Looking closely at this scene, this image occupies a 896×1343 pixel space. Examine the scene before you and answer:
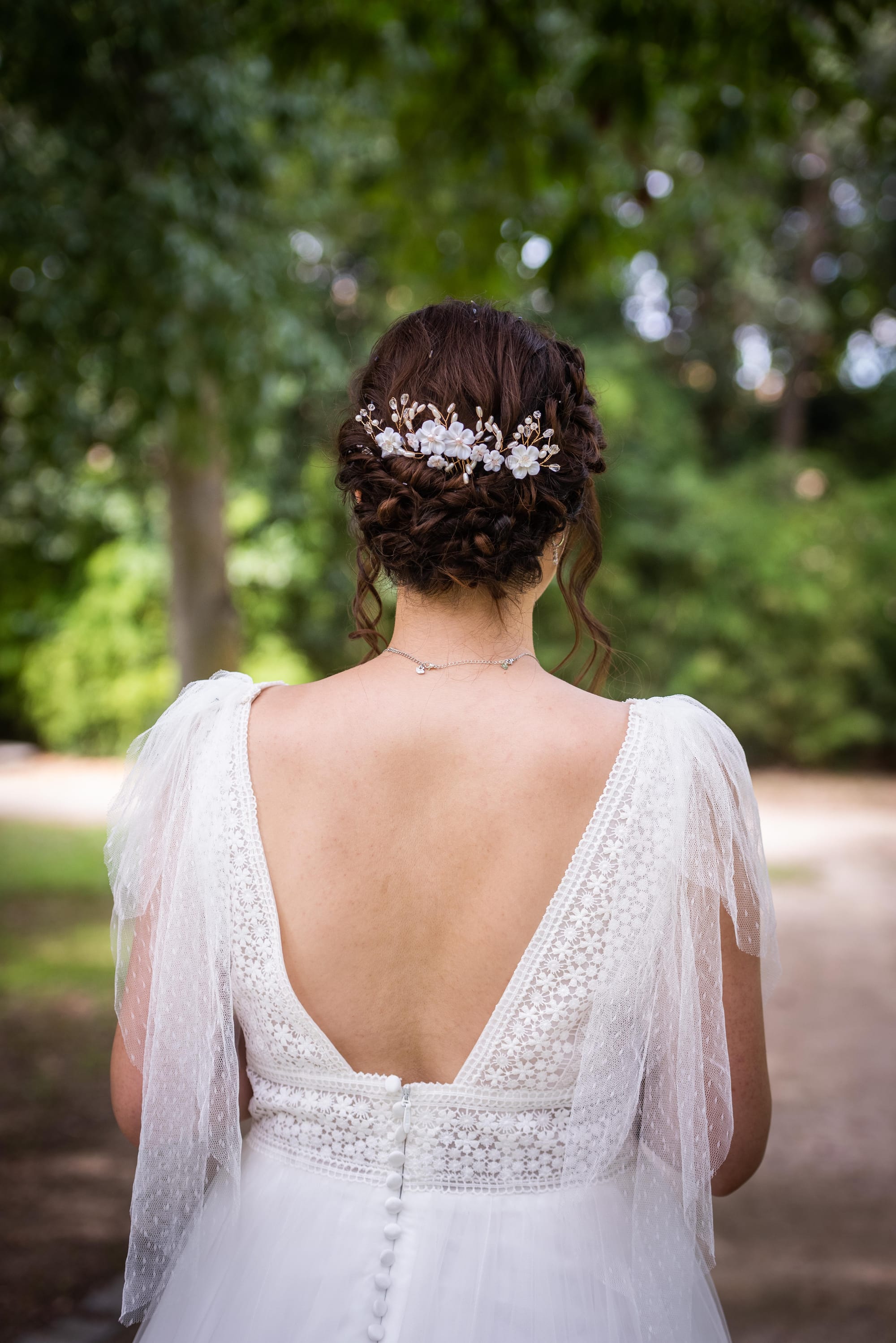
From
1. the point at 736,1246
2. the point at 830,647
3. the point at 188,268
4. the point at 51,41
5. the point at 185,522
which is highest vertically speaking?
the point at 51,41

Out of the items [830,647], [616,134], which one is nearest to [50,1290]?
[616,134]

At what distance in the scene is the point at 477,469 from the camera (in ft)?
4.64

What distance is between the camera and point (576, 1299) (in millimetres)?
1418

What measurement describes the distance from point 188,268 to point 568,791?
4202 mm

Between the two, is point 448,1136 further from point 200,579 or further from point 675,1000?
point 200,579

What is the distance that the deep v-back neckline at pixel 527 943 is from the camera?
140 cm

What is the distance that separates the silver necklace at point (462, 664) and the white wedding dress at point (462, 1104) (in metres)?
0.19

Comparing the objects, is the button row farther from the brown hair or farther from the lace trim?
the brown hair

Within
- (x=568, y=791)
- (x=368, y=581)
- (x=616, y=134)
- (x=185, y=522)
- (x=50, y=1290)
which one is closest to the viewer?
(x=568, y=791)

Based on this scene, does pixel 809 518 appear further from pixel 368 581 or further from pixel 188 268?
pixel 368 581

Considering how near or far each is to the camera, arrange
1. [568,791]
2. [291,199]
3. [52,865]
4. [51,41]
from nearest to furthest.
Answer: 1. [568,791]
2. [51,41]
3. [291,199]
4. [52,865]

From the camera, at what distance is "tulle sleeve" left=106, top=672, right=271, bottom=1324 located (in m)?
1.48

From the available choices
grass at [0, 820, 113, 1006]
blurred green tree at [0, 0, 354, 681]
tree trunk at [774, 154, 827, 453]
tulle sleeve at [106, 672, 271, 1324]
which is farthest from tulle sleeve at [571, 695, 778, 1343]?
tree trunk at [774, 154, 827, 453]

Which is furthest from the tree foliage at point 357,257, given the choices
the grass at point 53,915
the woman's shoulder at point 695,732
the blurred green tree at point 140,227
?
the grass at point 53,915
